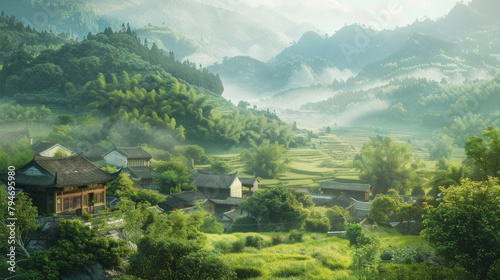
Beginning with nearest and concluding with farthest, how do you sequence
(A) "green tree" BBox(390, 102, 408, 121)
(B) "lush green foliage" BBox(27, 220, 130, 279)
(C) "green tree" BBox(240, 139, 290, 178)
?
(B) "lush green foliage" BBox(27, 220, 130, 279) < (C) "green tree" BBox(240, 139, 290, 178) < (A) "green tree" BBox(390, 102, 408, 121)

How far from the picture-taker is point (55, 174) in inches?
792

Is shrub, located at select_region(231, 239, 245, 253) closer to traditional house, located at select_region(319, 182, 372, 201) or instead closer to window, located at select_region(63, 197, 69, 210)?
window, located at select_region(63, 197, 69, 210)

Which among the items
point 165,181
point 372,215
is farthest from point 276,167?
point 372,215

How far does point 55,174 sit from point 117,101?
6505 centimetres

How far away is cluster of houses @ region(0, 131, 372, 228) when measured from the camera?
68.8ft

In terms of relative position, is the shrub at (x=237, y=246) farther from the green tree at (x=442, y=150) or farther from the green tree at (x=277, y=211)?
the green tree at (x=442, y=150)

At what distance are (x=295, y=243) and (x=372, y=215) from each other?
1005cm

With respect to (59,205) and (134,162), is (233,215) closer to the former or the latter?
(59,205)

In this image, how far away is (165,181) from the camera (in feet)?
140

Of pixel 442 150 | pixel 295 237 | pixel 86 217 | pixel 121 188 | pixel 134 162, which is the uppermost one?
pixel 442 150

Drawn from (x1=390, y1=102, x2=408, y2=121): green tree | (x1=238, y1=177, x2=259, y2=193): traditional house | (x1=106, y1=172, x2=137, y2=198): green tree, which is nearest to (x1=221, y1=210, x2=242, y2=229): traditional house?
(x1=106, y1=172, x2=137, y2=198): green tree

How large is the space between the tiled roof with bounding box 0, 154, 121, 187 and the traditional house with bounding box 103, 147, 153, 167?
2645cm

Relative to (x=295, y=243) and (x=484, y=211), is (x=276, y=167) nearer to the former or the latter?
(x=295, y=243)

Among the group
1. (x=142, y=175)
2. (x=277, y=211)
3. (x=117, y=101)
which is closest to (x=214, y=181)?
(x=142, y=175)
